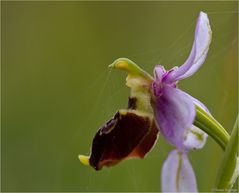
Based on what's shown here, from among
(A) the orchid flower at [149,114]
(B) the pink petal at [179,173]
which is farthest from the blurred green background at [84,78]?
(B) the pink petal at [179,173]

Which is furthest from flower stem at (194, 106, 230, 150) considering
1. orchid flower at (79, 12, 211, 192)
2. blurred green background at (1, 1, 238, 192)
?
blurred green background at (1, 1, 238, 192)

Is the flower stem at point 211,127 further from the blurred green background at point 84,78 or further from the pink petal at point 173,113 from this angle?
the blurred green background at point 84,78

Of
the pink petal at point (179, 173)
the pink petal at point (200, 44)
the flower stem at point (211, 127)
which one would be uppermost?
the pink petal at point (200, 44)

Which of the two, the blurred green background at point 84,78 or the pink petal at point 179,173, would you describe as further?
the blurred green background at point 84,78

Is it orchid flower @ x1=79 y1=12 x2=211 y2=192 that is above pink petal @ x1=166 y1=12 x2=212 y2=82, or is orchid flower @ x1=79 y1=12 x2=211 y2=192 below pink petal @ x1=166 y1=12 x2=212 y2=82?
below

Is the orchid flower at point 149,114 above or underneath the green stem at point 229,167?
above

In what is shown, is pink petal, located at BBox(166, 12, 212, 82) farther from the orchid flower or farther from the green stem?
the green stem
